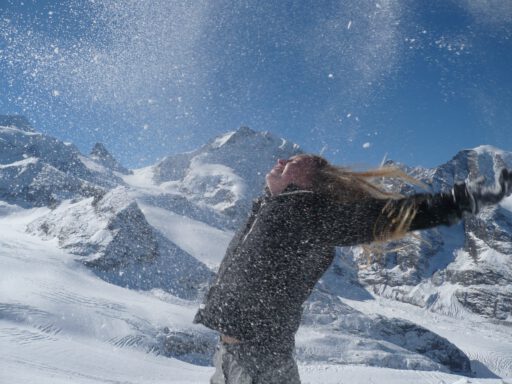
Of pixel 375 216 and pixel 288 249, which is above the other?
pixel 375 216

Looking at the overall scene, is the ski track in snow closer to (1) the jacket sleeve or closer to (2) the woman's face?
(1) the jacket sleeve

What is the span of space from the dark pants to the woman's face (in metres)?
1.11

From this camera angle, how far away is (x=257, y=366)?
3051mm

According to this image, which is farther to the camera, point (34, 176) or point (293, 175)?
point (34, 176)

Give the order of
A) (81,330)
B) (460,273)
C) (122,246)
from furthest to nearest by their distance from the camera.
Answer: (460,273) → (122,246) → (81,330)

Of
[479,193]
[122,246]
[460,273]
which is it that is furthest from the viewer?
[460,273]

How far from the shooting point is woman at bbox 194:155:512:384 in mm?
3043

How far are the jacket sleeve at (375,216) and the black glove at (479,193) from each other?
2.0 inches

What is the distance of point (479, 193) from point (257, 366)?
185 cm

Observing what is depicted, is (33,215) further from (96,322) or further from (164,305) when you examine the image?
(96,322)

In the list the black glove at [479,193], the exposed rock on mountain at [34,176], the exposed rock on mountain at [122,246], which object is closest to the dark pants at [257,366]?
the black glove at [479,193]

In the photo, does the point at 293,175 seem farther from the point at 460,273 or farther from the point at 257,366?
the point at 460,273

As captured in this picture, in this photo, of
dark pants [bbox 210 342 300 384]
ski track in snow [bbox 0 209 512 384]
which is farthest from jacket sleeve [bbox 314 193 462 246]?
ski track in snow [bbox 0 209 512 384]

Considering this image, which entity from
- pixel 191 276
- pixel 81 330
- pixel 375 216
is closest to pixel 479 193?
pixel 375 216
